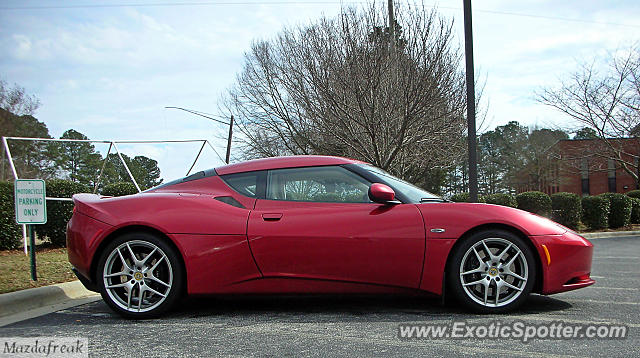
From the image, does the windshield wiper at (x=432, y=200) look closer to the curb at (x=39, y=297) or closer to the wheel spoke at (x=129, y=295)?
the wheel spoke at (x=129, y=295)

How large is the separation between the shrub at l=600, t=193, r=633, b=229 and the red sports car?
16329 millimetres

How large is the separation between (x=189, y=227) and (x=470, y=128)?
24.4ft

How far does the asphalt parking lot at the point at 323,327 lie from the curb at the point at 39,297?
41 cm

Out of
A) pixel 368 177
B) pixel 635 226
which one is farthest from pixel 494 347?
pixel 635 226

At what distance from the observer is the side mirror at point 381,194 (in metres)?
4.02

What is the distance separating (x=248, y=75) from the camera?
82.7 feet

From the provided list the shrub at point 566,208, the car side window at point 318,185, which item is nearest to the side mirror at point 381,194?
the car side window at point 318,185

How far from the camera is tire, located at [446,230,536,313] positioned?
3.98 m

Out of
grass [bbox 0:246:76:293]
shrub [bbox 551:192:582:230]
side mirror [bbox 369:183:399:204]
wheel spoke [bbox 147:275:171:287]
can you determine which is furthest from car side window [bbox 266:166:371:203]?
shrub [bbox 551:192:582:230]

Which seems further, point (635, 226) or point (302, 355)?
point (635, 226)

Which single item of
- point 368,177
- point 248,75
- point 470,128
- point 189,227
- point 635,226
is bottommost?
point 635,226

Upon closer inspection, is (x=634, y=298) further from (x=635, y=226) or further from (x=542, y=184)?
(x=542, y=184)

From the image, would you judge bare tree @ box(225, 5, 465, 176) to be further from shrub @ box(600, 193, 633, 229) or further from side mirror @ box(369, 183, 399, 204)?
side mirror @ box(369, 183, 399, 204)

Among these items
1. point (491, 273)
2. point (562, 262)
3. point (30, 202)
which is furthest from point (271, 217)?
point (30, 202)
